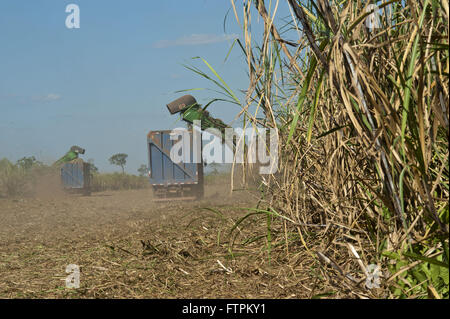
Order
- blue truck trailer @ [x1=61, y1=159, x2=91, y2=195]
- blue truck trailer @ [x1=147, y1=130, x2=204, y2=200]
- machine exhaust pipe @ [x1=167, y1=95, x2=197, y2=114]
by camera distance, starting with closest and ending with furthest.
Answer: machine exhaust pipe @ [x1=167, y1=95, x2=197, y2=114], blue truck trailer @ [x1=147, y1=130, x2=204, y2=200], blue truck trailer @ [x1=61, y1=159, x2=91, y2=195]

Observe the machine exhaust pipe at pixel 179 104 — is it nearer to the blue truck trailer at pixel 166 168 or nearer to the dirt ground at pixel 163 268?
the blue truck trailer at pixel 166 168

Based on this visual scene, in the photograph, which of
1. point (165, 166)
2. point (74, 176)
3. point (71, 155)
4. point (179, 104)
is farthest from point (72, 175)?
point (179, 104)

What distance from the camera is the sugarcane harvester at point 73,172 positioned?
18031mm

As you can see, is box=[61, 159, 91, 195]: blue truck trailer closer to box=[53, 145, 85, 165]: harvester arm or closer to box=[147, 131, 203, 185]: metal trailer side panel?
box=[53, 145, 85, 165]: harvester arm

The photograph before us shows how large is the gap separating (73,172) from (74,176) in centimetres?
16

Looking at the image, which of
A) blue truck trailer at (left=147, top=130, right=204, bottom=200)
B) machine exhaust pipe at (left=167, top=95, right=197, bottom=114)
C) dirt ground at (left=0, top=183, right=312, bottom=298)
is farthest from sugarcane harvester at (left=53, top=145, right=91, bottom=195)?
dirt ground at (left=0, top=183, right=312, bottom=298)

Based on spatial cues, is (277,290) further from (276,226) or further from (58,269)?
(58,269)

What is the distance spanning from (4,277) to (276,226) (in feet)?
7.15

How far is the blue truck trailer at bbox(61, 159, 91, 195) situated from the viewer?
1802 centimetres

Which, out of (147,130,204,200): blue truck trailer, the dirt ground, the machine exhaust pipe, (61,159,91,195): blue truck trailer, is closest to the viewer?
the dirt ground

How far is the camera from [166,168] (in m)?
14.3


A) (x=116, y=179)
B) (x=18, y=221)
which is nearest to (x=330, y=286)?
(x=18, y=221)

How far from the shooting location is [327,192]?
2994mm

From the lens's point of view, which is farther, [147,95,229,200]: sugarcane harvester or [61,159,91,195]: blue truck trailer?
[61,159,91,195]: blue truck trailer
